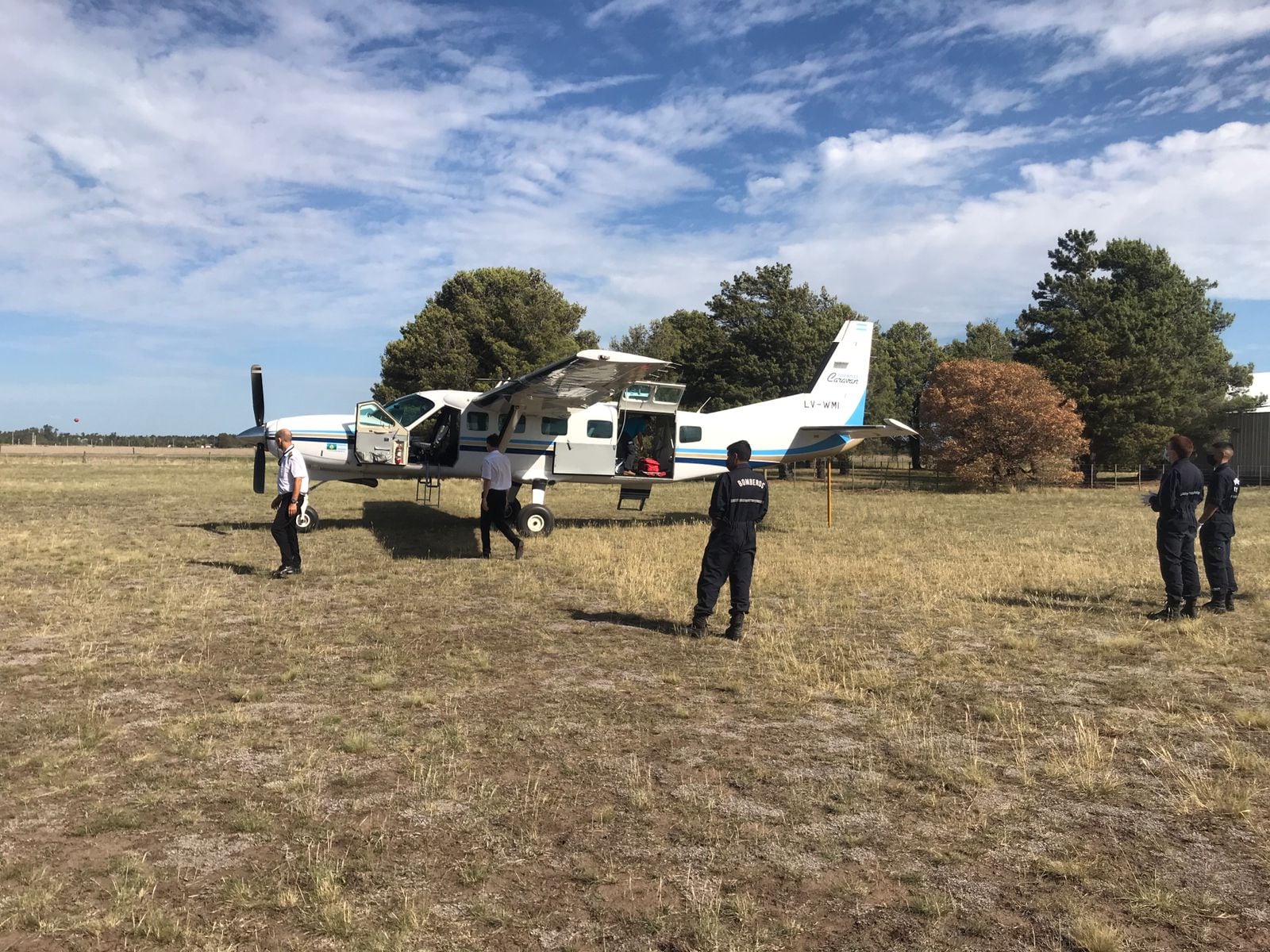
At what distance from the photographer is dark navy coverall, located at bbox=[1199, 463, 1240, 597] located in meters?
9.19

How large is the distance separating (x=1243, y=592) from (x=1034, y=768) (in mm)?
8215

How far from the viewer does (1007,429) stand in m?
35.4

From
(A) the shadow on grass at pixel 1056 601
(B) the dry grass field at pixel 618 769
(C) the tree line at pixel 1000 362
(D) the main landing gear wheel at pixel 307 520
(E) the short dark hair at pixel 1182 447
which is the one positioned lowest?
(B) the dry grass field at pixel 618 769

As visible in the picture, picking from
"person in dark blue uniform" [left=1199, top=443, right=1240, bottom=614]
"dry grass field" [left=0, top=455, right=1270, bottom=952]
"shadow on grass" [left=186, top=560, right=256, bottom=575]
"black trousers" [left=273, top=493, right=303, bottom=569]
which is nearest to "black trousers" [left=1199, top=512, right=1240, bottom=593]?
"person in dark blue uniform" [left=1199, top=443, right=1240, bottom=614]

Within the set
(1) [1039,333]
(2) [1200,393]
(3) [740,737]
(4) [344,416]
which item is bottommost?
(3) [740,737]

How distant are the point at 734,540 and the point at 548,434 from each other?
31.1 feet

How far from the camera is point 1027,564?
1277 centimetres

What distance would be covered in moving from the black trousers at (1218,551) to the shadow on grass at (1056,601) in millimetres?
914

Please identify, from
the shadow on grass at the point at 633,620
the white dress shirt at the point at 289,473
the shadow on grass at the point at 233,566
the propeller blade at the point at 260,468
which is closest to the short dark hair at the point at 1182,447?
the shadow on grass at the point at 633,620

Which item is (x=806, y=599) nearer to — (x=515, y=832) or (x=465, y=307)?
(x=515, y=832)

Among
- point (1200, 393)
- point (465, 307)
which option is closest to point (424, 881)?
point (465, 307)

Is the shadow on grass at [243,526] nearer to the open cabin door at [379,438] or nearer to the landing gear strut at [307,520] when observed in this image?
the landing gear strut at [307,520]

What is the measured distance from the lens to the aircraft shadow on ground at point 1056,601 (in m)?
9.57

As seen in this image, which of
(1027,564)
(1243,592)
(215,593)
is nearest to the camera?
(215,593)
